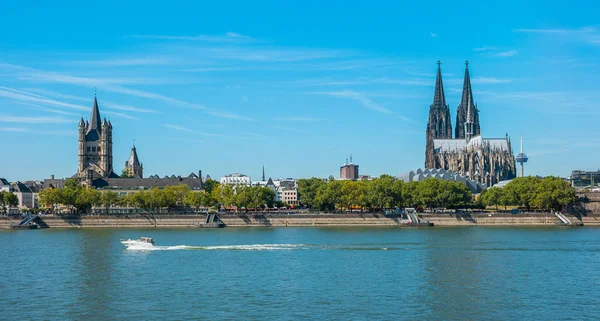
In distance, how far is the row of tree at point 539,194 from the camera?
115m

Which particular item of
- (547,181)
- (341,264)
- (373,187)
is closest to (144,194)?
(373,187)

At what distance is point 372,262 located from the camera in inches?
2317

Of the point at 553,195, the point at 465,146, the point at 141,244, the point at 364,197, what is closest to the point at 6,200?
the point at 364,197

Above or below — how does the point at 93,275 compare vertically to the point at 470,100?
below

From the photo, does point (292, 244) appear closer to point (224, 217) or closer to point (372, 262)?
point (372, 262)

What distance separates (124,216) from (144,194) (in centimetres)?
1517

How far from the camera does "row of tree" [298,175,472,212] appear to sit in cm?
12006

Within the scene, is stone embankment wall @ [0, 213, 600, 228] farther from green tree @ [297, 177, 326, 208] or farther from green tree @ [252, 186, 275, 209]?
green tree @ [297, 177, 326, 208]

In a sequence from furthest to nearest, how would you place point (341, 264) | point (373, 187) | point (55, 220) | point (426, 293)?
point (373, 187)
point (55, 220)
point (341, 264)
point (426, 293)

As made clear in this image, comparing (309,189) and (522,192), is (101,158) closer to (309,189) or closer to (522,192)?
(309,189)


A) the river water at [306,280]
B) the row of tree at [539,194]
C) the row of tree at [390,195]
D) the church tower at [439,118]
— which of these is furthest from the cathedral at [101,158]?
the river water at [306,280]

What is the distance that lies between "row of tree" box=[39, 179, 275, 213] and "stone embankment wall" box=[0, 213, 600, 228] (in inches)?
484

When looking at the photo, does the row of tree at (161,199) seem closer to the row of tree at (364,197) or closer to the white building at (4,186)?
the row of tree at (364,197)

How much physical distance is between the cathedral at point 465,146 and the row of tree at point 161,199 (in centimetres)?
6227
